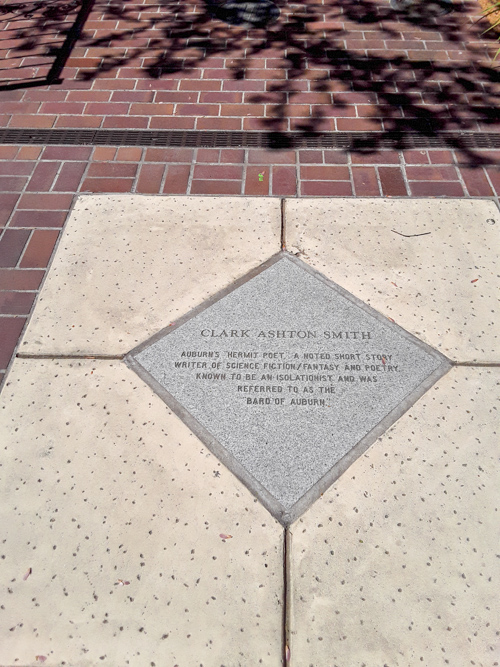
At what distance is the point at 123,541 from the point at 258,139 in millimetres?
3058

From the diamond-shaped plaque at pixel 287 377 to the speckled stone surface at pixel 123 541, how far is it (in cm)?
12

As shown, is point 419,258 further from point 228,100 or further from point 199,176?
point 228,100

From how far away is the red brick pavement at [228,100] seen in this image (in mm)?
3797

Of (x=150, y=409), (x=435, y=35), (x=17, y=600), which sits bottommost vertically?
(x=17, y=600)

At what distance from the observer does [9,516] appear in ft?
7.84

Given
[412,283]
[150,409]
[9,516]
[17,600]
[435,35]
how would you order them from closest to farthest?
[17,600]
[9,516]
[150,409]
[412,283]
[435,35]

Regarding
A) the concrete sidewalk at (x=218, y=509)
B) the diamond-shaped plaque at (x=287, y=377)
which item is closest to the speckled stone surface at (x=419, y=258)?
the concrete sidewalk at (x=218, y=509)

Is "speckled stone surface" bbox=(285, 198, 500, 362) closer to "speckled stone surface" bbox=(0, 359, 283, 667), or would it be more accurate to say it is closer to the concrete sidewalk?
the concrete sidewalk

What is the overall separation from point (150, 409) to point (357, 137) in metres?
2.71

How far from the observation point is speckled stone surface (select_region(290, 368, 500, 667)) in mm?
2051

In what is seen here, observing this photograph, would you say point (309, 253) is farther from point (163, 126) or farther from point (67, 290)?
point (163, 126)

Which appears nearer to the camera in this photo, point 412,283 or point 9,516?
point 9,516

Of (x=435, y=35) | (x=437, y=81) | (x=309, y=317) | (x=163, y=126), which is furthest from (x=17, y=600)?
(x=435, y=35)

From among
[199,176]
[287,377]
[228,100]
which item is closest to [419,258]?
[287,377]
